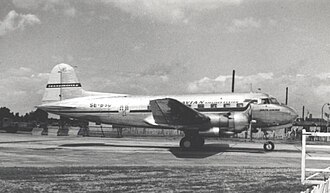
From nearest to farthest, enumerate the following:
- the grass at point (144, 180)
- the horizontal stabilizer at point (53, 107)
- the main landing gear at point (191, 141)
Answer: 1. the grass at point (144, 180)
2. the main landing gear at point (191, 141)
3. the horizontal stabilizer at point (53, 107)

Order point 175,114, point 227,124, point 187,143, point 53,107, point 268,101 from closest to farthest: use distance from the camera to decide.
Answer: point 175,114
point 227,124
point 187,143
point 268,101
point 53,107

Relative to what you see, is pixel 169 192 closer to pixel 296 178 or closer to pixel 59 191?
pixel 59 191

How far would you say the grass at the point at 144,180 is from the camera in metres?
9.06

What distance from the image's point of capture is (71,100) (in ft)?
88.8

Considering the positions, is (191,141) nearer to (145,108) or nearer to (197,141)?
(197,141)

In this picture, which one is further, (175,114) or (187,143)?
(187,143)

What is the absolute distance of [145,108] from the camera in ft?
82.2

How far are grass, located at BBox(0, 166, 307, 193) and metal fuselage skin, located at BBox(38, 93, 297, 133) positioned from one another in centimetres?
1039

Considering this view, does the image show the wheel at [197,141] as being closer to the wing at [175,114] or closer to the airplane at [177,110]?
the airplane at [177,110]

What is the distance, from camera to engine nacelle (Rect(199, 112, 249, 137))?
2183 centimetres

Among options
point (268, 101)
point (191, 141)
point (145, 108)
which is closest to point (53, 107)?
point (145, 108)

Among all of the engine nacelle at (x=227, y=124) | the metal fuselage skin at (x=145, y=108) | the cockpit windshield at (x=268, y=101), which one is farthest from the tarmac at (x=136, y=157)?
the cockpit windshield at (x=268, y=101)

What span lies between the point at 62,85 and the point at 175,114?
33.9ft

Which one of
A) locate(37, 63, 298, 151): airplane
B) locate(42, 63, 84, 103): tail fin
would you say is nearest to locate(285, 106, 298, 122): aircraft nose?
locate(37, 63, 298, 151): airplane
